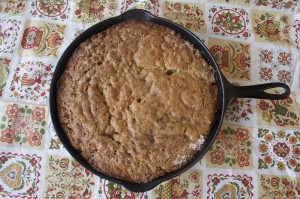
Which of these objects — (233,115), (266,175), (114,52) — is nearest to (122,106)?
(114,52)

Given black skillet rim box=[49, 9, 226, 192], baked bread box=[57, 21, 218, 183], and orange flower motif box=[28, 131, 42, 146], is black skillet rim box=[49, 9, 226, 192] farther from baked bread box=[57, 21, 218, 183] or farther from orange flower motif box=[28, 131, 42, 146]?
orange flower motif box=[28, 131, 42, 146]

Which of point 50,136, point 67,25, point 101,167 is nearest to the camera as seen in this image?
point 101,167

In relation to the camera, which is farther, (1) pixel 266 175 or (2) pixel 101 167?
(1) pixel 266 175

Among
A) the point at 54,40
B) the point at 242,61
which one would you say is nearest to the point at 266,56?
the point at 242,61

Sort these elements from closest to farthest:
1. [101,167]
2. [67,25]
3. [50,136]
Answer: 1. [101,167]
2. [50,136]
3. [67,25]

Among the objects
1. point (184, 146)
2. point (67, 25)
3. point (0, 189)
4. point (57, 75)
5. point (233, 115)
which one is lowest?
point (0, 189)

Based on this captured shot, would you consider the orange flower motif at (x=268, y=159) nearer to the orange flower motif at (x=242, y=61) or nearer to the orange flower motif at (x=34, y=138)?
the orange flower motif at (x=242, y=61)

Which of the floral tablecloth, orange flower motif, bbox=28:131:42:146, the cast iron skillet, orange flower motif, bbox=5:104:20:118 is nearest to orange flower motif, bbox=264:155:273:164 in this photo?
the floral tablecloth

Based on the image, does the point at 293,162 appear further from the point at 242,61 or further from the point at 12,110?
the point at 12,110

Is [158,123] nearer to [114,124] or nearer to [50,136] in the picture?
[114,124]
